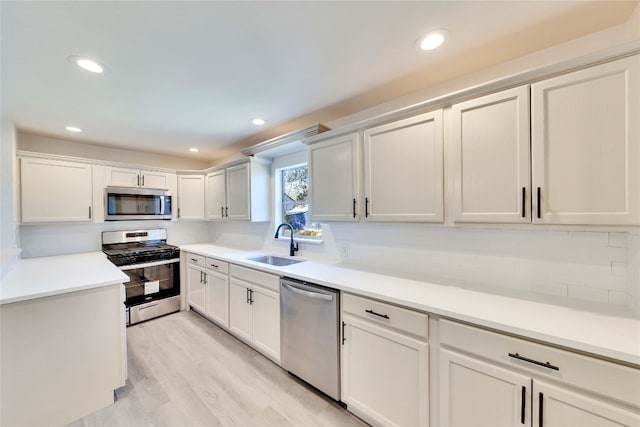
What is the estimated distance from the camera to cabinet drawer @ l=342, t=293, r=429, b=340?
139 cm

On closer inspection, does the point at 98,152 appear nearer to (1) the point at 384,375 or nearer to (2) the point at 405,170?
(2) the point at 405,170

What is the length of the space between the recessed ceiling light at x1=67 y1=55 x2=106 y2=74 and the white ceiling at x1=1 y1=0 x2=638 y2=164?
0.19ft

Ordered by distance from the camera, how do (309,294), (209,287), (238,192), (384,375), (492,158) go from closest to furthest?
(492,158), (384,375), (309,294), (209,287), (238,192)

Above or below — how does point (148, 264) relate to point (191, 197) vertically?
below

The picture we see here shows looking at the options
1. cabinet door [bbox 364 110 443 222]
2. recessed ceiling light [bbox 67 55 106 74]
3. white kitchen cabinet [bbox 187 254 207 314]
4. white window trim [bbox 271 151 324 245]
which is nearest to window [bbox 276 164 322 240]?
white window trim [bbox 271 151 324 245]

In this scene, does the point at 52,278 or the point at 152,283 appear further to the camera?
the point at 152,283

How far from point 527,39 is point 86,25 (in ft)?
8.18

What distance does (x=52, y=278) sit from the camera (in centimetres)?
197

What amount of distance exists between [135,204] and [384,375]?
3879 mm

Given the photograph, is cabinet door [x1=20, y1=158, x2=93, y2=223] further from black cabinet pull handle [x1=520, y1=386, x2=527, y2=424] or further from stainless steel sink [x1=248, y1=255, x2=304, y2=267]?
black cabinet pull handle [x1=520, y1=386, x2=527, y2=424]

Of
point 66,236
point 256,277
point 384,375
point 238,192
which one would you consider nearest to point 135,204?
point 66,236

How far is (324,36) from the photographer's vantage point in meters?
1.42

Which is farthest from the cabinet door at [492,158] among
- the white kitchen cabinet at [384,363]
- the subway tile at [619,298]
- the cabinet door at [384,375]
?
the cabinet door at [384,375]

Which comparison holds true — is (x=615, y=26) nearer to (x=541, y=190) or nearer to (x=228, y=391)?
(x=541, y=190)
